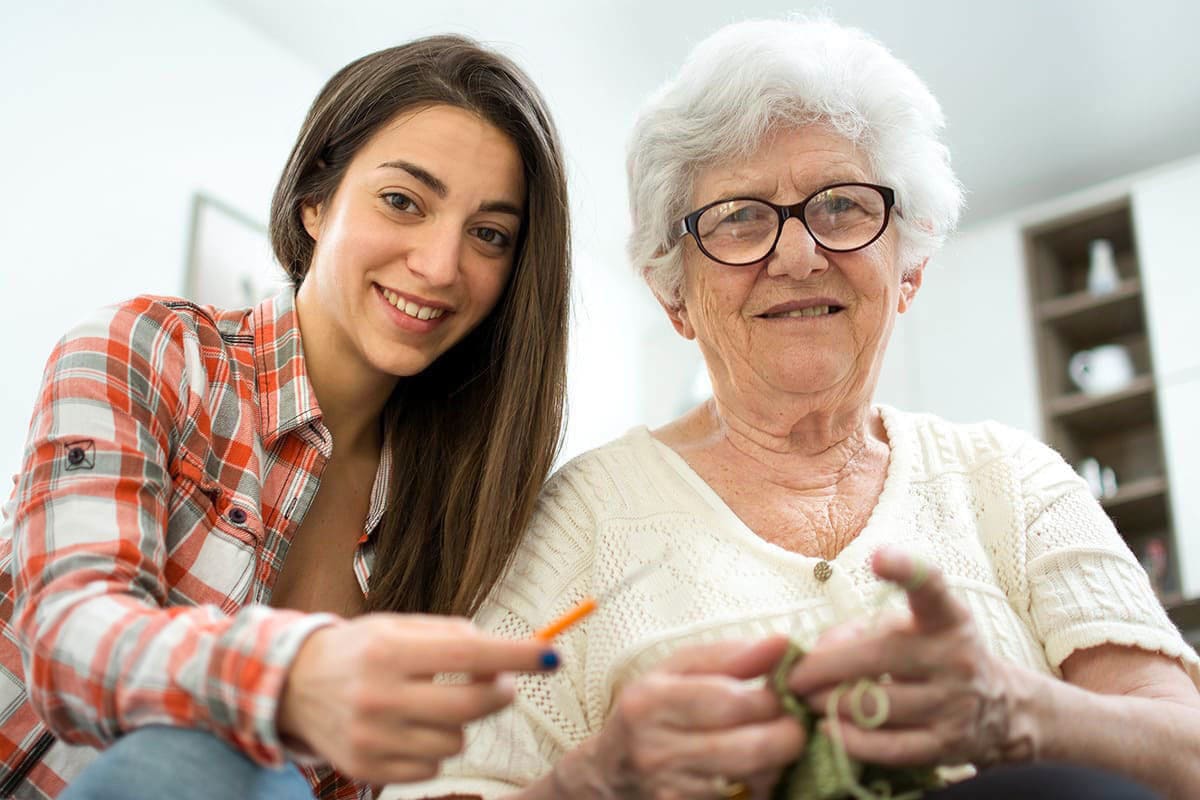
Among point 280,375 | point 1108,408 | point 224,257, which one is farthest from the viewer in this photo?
point 1108,408

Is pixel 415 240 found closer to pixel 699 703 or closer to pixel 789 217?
pixel 789 217

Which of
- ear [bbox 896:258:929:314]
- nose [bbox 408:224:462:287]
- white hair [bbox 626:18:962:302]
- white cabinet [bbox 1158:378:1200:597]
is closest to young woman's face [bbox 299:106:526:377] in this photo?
nose [bbox 408:224:462:287]

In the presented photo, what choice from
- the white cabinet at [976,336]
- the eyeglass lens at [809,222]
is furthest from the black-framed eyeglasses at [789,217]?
the white cabinet at [976,336]

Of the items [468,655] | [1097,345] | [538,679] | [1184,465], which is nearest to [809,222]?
[538,679]

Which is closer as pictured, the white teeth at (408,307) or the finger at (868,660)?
the finger at (868,660)

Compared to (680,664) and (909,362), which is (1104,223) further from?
(680,664)

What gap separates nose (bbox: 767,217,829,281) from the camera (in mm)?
1390

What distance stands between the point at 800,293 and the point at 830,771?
0.70m

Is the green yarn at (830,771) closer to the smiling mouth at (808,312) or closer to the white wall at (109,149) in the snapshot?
the smiling mouth at (808,312)

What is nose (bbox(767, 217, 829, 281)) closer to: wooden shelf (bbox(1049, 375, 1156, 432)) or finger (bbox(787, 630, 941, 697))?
finger (bbox(787, 630, 941, 697))

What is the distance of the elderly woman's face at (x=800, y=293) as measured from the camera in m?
1.41

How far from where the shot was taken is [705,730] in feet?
2.71

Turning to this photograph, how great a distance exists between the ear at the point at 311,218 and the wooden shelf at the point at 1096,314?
3258 mm

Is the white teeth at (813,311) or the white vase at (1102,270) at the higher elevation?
the white vase at (1102,270)
